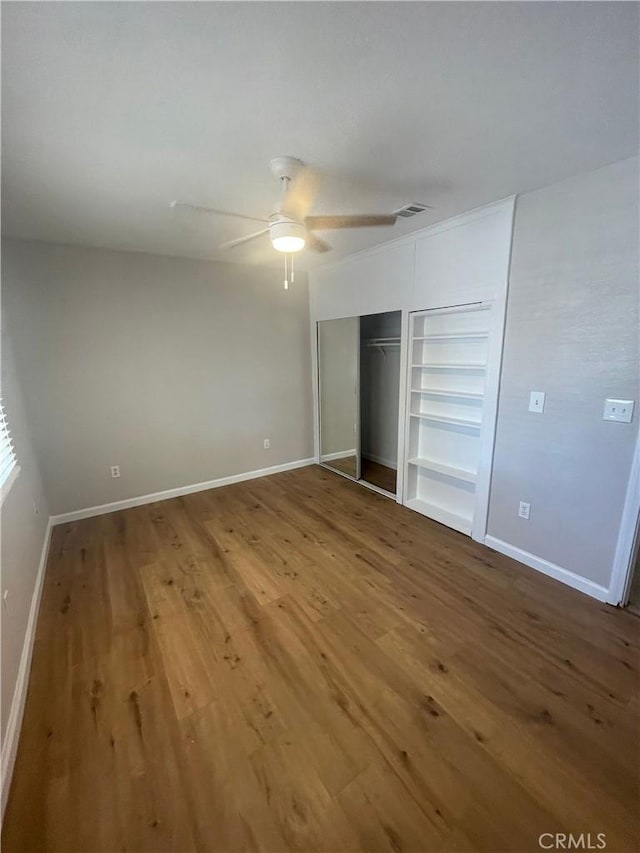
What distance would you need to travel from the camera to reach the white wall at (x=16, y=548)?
1.46 meters

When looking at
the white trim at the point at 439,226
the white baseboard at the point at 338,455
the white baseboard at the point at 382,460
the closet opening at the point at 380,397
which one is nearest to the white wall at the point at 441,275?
the white trim at the point at 439,226

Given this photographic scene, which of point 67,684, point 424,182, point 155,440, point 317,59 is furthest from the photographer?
point 155,440

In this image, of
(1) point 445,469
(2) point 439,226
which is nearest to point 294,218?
(2) point 439,226

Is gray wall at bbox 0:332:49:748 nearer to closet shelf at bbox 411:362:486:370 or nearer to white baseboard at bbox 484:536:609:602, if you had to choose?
white baseboard at bbox 484:536:609:602

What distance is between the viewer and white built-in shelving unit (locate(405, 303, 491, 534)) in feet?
9.41

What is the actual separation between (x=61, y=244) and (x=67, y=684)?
3.29m

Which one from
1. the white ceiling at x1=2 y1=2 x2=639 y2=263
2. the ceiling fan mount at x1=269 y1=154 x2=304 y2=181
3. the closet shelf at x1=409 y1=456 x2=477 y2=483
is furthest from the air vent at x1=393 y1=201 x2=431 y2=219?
the closet shelf at x1=409 y1=456 x2=477 y2=483

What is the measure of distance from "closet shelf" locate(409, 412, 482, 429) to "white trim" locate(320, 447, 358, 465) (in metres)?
1.29

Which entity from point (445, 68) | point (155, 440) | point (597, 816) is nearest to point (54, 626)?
point (155, 440)

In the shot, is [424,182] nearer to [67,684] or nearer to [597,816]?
[597,816]

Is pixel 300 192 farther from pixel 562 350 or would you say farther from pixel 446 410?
pixel 446 410

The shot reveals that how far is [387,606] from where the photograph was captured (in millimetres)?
2180

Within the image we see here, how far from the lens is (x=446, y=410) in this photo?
3.18 metres

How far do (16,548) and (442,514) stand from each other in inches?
122
